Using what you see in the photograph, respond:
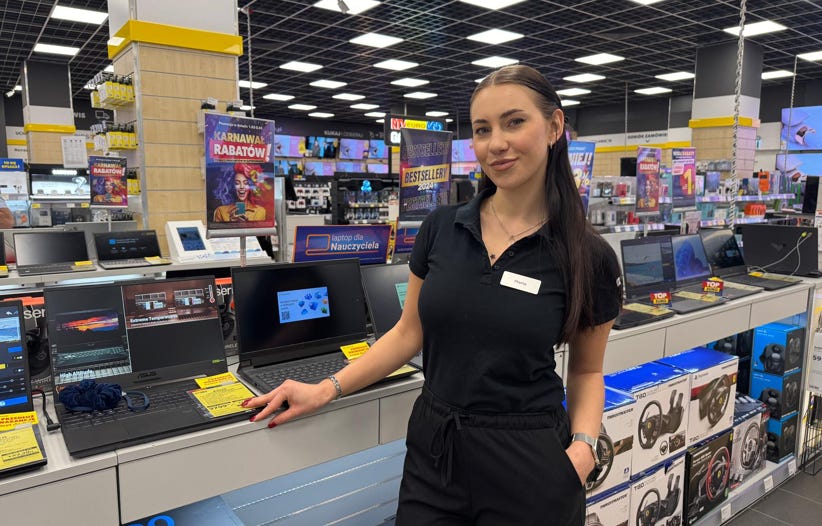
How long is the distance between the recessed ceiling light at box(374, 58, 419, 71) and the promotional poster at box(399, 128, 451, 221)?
849cm

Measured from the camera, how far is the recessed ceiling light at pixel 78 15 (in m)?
8.02

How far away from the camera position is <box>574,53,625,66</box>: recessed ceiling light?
1086cm

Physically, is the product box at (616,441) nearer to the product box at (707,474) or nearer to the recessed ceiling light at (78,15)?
the product box at (707,474)

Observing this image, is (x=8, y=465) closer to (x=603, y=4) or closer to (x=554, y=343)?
(x=554, y=343)

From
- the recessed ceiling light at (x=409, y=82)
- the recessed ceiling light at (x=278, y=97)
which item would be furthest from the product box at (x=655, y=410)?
the recessed ceiling light at (x=278, y=97)

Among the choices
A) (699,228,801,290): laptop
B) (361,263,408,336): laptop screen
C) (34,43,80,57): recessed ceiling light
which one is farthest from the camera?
(34,43,80,57): recessed ceiling light

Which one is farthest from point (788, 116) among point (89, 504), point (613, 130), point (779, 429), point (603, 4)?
point (89, 504)

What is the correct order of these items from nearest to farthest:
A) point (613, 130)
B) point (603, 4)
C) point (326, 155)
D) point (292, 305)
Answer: point (292, 305)
point (603, 4)
point (613, 130)
point (326, 155)

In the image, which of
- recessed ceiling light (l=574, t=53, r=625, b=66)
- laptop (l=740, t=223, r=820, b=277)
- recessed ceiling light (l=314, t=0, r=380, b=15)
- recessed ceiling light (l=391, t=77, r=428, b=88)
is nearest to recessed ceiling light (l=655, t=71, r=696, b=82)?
recessed ceiling light (l=574, t=53, r=625, b=66)

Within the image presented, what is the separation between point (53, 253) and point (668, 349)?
4514 millimetres

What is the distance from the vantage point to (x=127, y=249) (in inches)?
184

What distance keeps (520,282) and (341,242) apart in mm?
1195

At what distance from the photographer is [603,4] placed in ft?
25.3

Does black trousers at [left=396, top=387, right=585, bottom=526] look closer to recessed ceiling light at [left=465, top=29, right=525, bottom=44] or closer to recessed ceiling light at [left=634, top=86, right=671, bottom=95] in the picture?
A: recessed ceiling light at [left=465, top=29, right=525, bottom=44]
